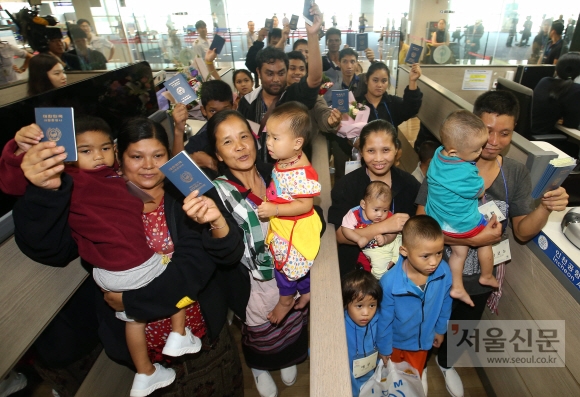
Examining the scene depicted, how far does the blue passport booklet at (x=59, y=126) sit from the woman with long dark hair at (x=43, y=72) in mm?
1818

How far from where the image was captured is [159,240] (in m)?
1.60

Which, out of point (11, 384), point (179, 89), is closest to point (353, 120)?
point (179, 89)

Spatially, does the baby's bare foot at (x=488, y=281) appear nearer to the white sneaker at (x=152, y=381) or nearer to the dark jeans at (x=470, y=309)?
the dark jeans at (x=470, y=309)

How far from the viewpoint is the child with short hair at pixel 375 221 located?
5.99ft

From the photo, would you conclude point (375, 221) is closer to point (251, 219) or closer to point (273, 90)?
point (251, 219)

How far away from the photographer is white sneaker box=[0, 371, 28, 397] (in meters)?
2.12

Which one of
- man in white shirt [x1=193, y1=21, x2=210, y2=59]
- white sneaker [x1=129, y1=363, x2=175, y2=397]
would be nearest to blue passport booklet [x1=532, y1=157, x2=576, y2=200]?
white sneaker [x1=129, y1=363, x2=175, y2=397]

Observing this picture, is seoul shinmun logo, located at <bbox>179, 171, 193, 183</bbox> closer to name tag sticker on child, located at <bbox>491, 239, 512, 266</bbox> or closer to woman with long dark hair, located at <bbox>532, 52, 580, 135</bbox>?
name tag sticker on child, located at <bbox>491, 239, 512, 266</bbox>

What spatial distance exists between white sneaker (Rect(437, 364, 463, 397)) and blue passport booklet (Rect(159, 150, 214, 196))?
2.25 meters

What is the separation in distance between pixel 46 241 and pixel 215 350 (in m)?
1.03

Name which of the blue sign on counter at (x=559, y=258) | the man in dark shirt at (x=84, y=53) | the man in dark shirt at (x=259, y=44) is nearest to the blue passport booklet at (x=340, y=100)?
the blue sign on counter at (x=559, y=258)

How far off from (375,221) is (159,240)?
1099 millimetres

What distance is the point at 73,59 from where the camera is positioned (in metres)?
3.68

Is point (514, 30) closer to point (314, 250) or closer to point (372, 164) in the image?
point (372, 164)
